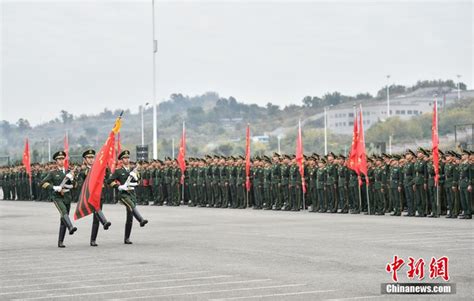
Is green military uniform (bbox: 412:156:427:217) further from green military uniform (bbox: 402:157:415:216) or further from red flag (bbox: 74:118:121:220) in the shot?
red flag (bbox: 74:118:121:220)

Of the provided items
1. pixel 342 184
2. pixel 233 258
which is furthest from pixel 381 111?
pixel 233 258

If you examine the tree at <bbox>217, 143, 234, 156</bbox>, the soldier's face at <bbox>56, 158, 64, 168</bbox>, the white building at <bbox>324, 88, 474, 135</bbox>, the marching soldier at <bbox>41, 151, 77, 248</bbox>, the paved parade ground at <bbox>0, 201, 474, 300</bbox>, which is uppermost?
the white building at <bbox>324, 88, 474, 135</bbox>

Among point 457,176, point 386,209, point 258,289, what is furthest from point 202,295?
point 386,209

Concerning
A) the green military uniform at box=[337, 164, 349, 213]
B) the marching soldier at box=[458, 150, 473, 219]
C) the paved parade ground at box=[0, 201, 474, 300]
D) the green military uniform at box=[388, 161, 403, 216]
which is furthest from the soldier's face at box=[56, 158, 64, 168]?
the green military uniform at box=[337, 164, 349, 213]

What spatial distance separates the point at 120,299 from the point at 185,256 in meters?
5.13

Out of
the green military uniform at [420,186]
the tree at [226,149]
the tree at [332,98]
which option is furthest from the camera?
the tree at [332,98]

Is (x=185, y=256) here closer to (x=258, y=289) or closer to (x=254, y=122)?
(x=258, y=289)

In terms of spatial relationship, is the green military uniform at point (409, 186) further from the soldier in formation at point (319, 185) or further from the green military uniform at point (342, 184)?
the green military uniform at point (342, 184)

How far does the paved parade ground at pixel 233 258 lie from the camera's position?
12.4 meters

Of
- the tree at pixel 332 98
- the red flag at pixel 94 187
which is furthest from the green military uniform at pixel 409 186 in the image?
the tree at pixel 332 98

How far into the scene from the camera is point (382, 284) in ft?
41.0

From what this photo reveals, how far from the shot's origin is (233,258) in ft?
53.7

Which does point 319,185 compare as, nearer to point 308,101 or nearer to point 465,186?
point 465,186

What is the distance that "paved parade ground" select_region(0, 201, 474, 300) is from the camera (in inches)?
488
